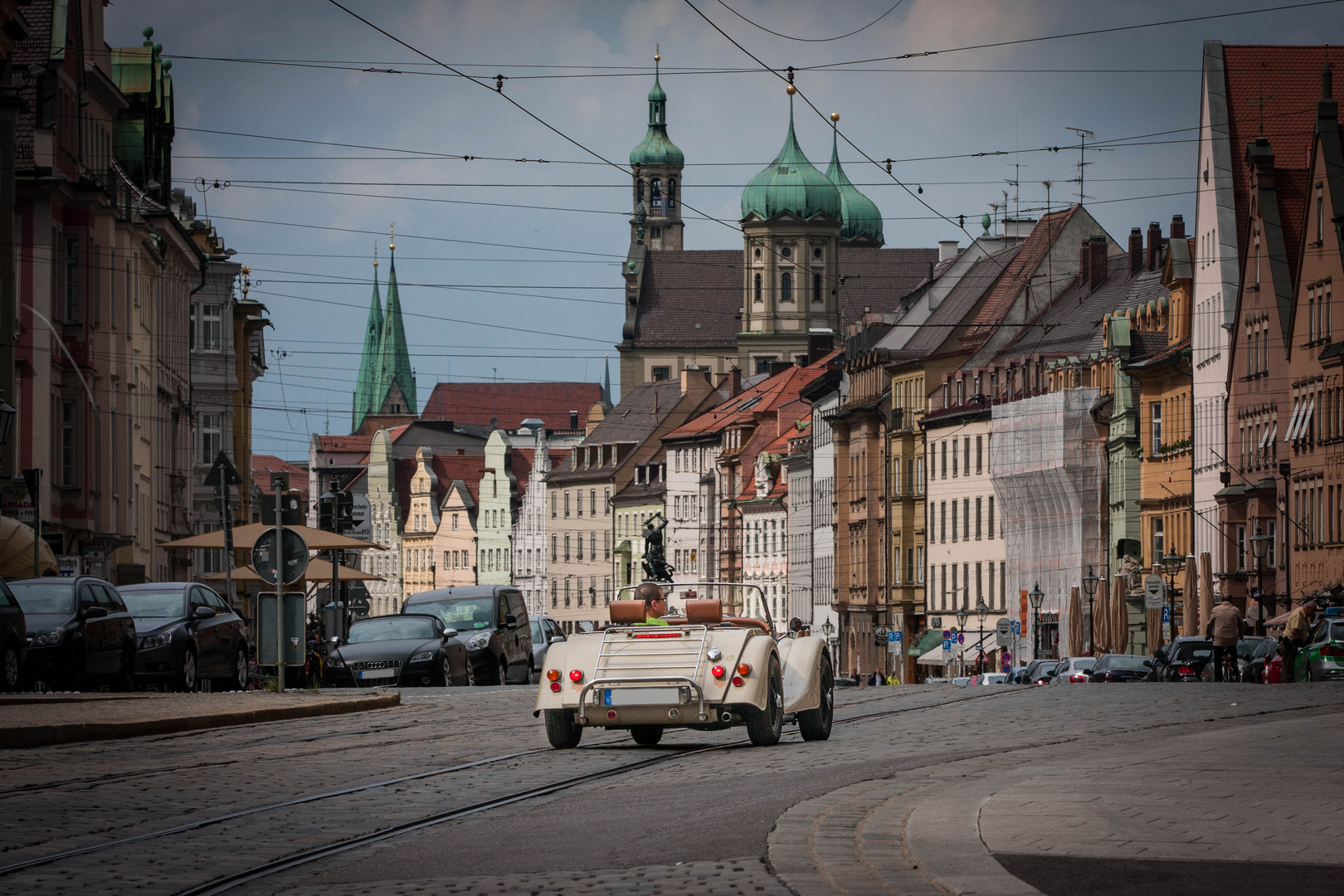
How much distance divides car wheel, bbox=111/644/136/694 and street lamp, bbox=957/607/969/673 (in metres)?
64.9

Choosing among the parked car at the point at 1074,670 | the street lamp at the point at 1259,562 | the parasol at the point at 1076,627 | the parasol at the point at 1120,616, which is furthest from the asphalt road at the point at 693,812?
the parasol at the point at 1076,627

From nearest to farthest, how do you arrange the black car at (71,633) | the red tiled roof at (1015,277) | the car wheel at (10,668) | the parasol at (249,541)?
the car wheel at (10,668)
the black car at (71,633)
the parasol at (249,541)
the red tiled roof at (1015,277)

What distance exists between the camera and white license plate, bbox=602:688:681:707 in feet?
57.7

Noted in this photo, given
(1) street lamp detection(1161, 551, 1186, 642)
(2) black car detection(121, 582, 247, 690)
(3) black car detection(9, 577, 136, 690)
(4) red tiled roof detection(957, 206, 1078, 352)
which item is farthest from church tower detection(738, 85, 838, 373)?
(3) black car detection(9, 577, 136, 690)

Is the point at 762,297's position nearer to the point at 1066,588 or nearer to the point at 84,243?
the point at 1066,588

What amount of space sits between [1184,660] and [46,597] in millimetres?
24498

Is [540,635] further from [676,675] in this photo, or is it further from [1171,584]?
[1171,584]

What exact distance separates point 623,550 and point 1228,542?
8793 centimetres

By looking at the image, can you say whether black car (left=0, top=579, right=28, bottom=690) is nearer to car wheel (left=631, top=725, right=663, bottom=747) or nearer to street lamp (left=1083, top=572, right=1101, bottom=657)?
car wheel (left=631, top=725, right=663, bottom=747)

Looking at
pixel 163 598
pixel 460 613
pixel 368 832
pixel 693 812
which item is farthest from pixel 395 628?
pixel 368 832

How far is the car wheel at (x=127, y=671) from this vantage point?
90.6 ft

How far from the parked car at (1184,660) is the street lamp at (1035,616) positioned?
34.2 meters

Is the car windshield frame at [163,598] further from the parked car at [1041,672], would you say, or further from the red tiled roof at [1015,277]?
the red tiled roof at [1015,277]

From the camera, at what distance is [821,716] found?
Answer: 19.3m
